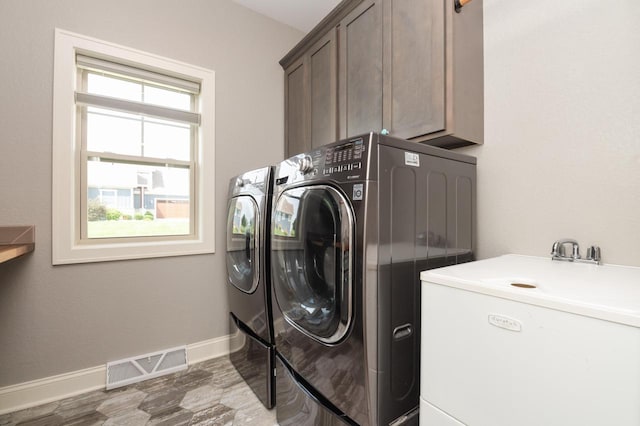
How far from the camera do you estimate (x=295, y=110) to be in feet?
7.94

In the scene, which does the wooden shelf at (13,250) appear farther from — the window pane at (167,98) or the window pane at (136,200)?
the window pane at (167,98)

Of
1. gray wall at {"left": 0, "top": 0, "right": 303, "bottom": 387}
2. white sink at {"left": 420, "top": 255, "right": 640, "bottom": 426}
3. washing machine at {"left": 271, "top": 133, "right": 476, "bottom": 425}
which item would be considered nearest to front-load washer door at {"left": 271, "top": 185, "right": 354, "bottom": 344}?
washing machine at {"left": 271, "top": 133, "right": 476, "bottom": 425}

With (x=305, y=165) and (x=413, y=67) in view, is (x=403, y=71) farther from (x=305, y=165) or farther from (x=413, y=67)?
(x=305, y=165)

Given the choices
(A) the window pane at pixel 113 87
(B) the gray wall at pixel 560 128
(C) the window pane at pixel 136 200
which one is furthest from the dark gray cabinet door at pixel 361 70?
(A) the window pane at pixel 113 87

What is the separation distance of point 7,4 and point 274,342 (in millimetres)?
2571

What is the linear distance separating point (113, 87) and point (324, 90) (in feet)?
5.18

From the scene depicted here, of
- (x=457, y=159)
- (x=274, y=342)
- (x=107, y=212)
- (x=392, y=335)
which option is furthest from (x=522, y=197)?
(x=107, y=212)

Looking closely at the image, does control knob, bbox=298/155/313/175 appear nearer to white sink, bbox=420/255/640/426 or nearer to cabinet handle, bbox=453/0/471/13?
white sink, bbox=420/255/640/426

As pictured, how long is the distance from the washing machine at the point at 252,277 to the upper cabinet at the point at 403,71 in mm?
697

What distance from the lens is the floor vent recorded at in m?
1.87

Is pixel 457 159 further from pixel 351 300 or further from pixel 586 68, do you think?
pixel 351 300

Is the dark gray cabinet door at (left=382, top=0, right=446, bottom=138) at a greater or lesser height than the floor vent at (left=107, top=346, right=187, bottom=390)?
greater

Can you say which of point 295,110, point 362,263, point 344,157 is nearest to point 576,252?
point 362,263

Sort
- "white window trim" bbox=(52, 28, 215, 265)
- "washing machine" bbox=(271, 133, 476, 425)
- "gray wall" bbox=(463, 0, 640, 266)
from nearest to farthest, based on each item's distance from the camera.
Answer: "washing machine" bbox=(271, 133, 476, 425)
"gray wall" bbox=(463, 0, 640, 266)
"white window trim" bbox=(52, 28, 215, 265)
